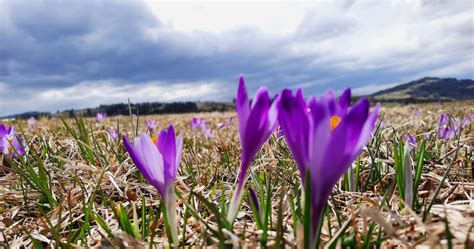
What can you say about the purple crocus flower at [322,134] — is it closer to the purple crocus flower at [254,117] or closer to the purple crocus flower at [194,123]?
the purple crocus flower at [254,117]

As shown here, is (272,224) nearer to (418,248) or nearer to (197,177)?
(418,248)

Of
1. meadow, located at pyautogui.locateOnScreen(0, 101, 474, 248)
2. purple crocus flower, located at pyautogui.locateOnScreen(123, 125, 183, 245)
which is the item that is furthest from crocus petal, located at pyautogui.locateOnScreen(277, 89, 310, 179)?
purple crocus flower, located at pyautogui.locateOnScreen(123, 125, 183, 245)

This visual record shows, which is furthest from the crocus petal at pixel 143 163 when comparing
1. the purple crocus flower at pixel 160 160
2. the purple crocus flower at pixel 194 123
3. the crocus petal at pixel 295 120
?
the purple crocus flower at pixel 194 123

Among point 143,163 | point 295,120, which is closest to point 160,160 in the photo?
point 143,163

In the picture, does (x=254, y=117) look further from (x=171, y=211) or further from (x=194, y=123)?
(x=194, y=123)

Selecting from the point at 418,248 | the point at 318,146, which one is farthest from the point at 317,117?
the point at 418,248

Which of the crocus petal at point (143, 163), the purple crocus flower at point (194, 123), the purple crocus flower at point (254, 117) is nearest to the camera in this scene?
the purple crocus flower at point (254, 117)
